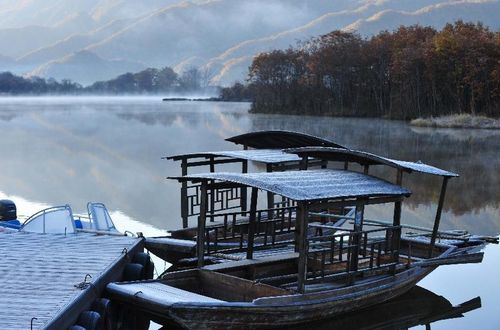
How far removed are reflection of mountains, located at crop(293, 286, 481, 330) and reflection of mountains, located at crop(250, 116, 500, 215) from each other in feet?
23.3

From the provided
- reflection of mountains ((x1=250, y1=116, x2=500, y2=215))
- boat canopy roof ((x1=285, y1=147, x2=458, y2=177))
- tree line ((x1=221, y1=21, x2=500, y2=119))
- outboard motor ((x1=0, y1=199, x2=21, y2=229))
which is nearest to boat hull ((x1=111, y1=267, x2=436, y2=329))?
boat canopy roof ((x1=285, y1=147, x2=458, y2=177))

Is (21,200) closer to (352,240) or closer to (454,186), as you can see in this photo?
(352,240)

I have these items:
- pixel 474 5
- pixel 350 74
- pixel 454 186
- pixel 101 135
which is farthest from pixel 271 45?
pixel 454 186

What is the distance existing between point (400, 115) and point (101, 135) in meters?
25.9

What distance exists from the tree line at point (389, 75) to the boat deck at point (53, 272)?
40.7 metres

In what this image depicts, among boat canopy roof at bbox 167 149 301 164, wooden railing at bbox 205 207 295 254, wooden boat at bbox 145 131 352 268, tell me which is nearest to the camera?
wooden railing at bbox 205 207 295 254

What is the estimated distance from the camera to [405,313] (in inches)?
422

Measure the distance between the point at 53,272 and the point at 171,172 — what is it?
46.1 ft

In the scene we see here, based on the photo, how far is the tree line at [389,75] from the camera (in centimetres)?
4844

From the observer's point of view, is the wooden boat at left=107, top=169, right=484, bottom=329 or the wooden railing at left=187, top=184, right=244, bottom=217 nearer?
the wooden boat at left=107, top=169, right=484, bottom=329

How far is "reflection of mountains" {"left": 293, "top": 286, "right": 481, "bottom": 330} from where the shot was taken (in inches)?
394

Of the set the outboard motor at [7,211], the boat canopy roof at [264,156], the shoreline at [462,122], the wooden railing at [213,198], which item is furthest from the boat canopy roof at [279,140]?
the shoreline at [462,122]

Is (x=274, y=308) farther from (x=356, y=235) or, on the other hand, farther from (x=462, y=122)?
(x=462, y=122)

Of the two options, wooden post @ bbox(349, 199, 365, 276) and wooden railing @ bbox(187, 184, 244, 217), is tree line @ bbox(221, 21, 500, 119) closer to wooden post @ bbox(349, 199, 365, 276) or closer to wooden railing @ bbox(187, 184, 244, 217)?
wooden railing @ bbox(187, 184, 244, 217)
